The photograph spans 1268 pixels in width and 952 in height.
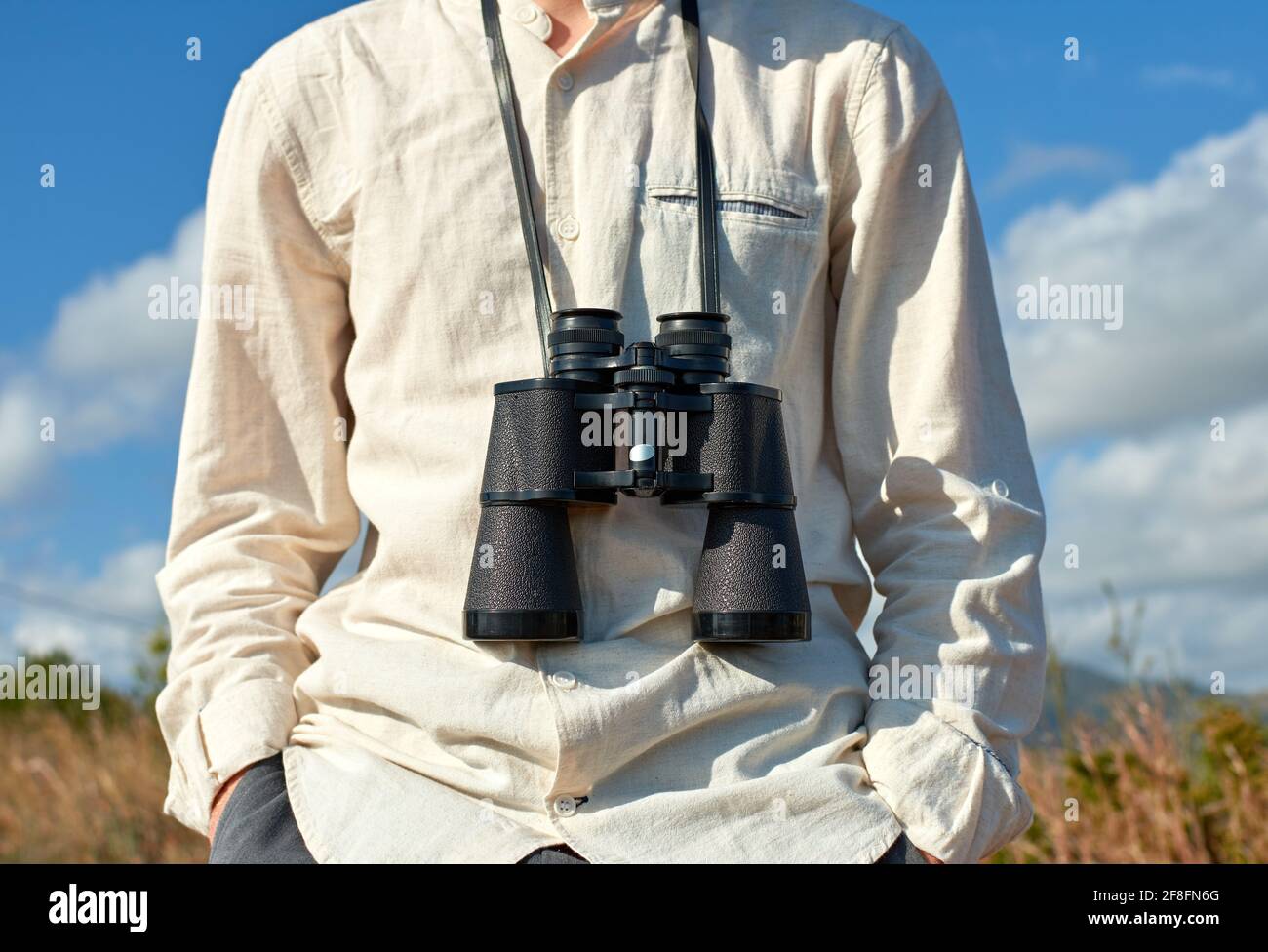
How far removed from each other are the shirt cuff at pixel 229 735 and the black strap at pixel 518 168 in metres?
0.67

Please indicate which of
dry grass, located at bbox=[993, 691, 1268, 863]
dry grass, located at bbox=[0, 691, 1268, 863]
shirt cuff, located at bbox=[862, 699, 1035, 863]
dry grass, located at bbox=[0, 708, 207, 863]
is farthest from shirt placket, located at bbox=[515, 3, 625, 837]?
dry grass, located at bbox=[0, 708, 207, 863]

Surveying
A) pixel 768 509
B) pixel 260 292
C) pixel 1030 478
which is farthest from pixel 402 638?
pixel 1030 478

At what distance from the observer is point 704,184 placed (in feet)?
6.68

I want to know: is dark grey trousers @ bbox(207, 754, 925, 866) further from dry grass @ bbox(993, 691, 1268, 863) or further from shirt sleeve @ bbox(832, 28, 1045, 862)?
dry grass @ bbox(993, 691, 1268, 863)

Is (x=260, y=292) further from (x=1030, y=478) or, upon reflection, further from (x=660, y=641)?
(x=1030, y=478)

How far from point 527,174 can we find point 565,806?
953 millimetres

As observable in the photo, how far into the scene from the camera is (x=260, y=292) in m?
2.28

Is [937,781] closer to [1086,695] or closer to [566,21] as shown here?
[566,21]

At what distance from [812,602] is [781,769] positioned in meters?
0.28

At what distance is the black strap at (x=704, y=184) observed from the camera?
197 centimetres

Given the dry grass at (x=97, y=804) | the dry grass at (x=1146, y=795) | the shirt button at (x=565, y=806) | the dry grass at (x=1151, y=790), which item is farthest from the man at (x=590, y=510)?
the dry grass at (x=97, y=804)

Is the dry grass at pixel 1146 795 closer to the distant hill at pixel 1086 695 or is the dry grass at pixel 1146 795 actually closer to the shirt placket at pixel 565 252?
the distant hill at pixel 1086 695

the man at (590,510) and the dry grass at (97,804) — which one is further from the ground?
the man at (590,510)
